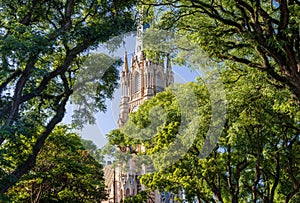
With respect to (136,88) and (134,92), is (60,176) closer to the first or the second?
(134,92)

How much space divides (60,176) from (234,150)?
28.2 ft

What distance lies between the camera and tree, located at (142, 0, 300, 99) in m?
8.35

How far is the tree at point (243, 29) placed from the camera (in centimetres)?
835

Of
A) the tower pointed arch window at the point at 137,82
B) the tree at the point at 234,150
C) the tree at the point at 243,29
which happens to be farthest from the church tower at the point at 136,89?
the tree at the point at 243,29

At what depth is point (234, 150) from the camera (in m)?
15.4

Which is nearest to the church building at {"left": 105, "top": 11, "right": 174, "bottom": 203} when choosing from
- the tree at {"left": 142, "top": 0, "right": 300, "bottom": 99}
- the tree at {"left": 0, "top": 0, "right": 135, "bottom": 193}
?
the tree at {"left": 0, "top": 0, "right": 135, "bottom": 193}

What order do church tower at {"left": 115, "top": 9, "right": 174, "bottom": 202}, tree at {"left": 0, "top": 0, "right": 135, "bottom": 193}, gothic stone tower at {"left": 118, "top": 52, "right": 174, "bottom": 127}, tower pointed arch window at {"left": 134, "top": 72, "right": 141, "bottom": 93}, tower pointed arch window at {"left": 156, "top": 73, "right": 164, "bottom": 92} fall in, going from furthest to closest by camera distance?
tower pointed arch window at {"left": 134, "top": 72, "right": 141, "bottom": 93} → tower pointed arch window at {"left": 156, "top": 73, "right": 164, "bottom": 92} → gothic stone tower at {"left": 118, "top": 52, "right": 174, "bottom": 127} → church tower at {"left": 115, "top": 9, "right": 174, "bottom": 202} → tree at {"left": 0, "top": 0, "right": 135, "bottom": 193}

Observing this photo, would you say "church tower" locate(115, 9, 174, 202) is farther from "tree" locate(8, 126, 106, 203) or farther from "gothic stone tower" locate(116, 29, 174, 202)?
"tree" locate(8, 126, 106, 203)

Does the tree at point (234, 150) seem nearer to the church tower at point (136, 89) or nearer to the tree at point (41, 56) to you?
the tree at point (41, 56)

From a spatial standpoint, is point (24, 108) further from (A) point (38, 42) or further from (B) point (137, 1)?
(B) point (137, 1)

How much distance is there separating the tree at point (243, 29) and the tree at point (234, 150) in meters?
1.32

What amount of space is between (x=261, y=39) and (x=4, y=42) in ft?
18.4

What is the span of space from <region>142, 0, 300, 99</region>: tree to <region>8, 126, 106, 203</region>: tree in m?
8.41

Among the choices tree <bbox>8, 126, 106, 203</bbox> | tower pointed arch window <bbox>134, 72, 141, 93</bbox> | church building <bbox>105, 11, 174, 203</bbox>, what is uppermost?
tower pointed arch window <bbox>134, 72, 141, 93</bbox>
